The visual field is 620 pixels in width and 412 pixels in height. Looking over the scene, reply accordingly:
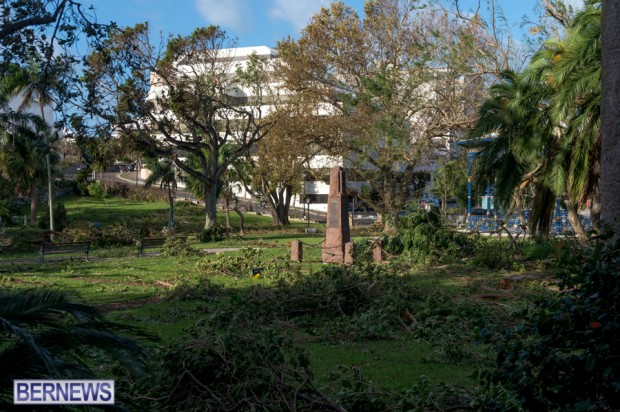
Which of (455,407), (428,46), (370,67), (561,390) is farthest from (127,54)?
(370,67)

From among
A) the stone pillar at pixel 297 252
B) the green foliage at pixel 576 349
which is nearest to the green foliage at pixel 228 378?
the green foliage at pixel 576 349

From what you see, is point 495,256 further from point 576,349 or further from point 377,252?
point 576,349

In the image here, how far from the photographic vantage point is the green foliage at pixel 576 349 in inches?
169

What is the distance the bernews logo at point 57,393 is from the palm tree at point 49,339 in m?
0.06

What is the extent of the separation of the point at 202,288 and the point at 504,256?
9.38m

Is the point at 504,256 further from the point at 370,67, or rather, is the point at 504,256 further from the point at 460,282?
the point at 370,67

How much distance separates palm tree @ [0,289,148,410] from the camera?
4020mm

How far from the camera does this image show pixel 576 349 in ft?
15.3

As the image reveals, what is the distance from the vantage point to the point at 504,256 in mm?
19828

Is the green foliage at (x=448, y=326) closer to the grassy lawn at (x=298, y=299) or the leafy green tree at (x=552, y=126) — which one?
the grassy lawn at (x=298, y=299)

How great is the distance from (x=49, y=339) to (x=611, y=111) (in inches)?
243

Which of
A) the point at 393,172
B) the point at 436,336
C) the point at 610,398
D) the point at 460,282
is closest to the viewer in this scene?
the point at 610,398

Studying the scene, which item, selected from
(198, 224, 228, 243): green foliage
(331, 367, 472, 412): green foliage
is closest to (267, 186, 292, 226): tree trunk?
(198, 224, 228, 243): green foliage

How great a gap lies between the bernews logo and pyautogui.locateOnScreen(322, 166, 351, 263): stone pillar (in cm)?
1765
